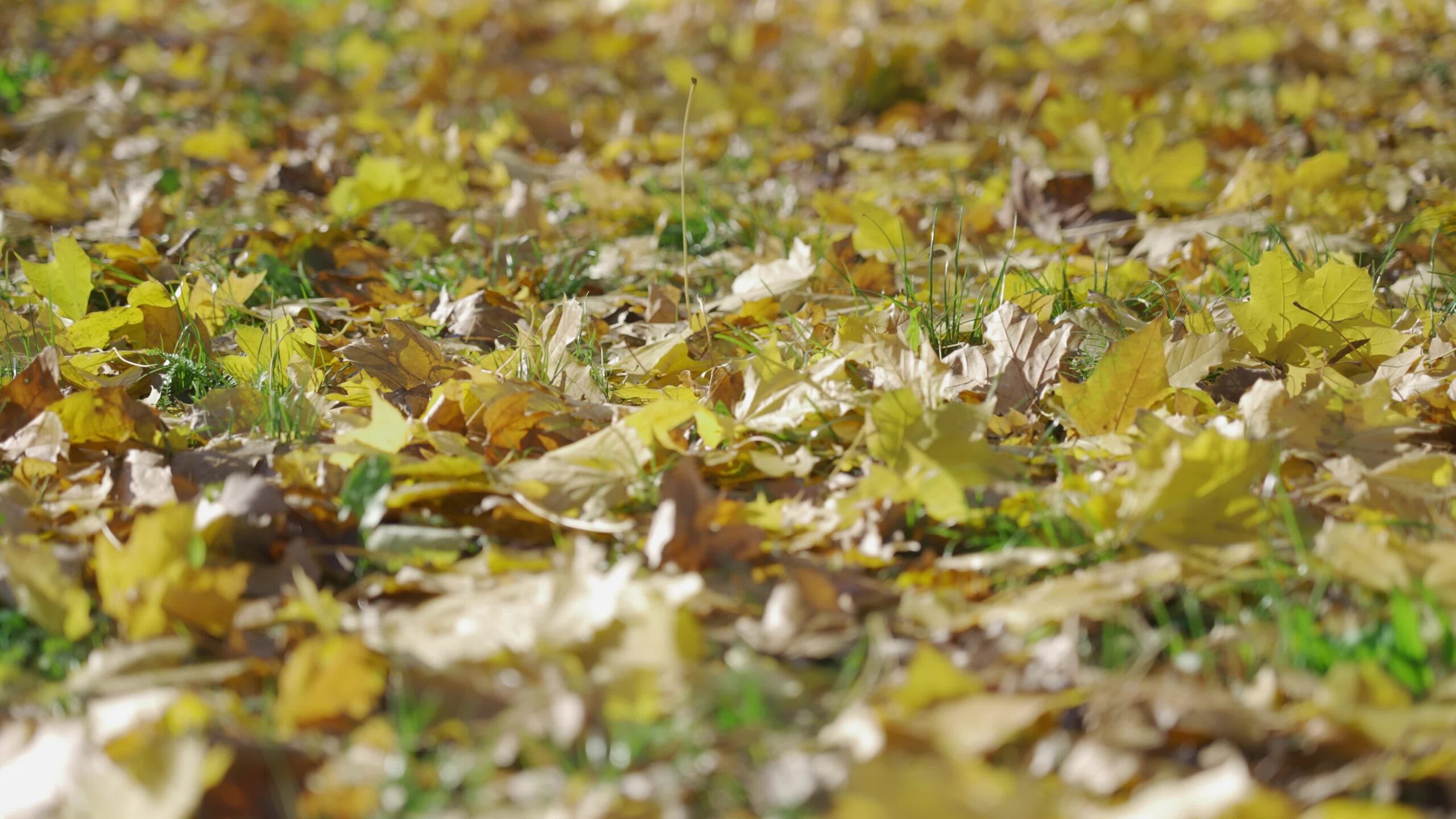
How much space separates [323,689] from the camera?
1.05 metres

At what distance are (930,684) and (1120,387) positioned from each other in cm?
68

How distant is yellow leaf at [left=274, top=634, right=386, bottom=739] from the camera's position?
1046mm

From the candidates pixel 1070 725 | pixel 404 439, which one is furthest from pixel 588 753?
pixel 404 439

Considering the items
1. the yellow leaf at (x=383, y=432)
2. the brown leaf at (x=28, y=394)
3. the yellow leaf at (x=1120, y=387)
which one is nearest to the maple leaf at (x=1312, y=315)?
the yellow leaf at (x=1120, y=387)

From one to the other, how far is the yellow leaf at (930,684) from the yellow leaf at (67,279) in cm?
164

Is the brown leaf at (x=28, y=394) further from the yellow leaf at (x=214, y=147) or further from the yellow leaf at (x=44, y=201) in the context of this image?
the yellow leaf at (x=214, y=147)

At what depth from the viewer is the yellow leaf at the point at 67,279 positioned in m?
1.98

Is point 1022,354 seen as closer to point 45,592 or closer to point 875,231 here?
point 875,231

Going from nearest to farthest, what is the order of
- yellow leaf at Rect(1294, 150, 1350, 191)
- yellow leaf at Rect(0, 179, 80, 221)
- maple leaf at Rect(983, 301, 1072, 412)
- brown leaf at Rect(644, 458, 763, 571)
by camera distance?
brown leaf at Rect(644, 458, 763, 571) → maple leaf at Rect(983, 301, 1072, 412) → yellow leaf at Rect(1294, 150, 1350, 191) → yellow leaf at Rect(0, 179, 80, 221)

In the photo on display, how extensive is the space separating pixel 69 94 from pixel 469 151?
5.40 ft

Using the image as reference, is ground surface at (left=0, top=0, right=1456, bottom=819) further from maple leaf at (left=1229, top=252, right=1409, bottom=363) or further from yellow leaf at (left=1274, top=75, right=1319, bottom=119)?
yellow leaf at (left=1274, top=75, right=1319, bottom=119)

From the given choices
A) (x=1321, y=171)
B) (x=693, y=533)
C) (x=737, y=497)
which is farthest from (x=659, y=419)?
(x=1321, y=171)

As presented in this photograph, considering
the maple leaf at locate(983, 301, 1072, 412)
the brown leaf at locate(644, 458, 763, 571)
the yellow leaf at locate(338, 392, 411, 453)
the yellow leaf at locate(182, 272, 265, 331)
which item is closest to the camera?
the brown leaf at locate(644, 458, 763, 571)

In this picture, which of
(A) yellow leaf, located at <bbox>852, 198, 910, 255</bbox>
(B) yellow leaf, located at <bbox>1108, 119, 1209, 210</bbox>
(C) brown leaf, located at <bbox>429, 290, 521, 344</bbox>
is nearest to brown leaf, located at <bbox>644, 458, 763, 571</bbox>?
(C) brown leaf, located at <bbox>429, 290, 521, 344</bbox>
